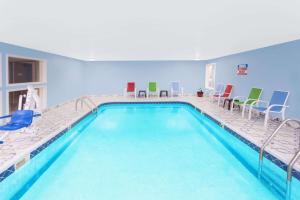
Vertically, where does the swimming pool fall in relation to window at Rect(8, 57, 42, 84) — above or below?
below

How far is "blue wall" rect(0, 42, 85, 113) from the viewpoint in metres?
5.07

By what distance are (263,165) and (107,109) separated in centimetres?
630

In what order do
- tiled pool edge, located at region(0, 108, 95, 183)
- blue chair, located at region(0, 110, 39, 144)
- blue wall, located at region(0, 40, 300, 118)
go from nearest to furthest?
tiled pool edge, located at region(0, 108, 95, 183)
blue chair, located at region(0, 110, 39, 144)
blue wall, located at region(0, 40, 300, 118)

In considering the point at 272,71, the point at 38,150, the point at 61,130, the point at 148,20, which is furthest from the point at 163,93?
the point at 38,150

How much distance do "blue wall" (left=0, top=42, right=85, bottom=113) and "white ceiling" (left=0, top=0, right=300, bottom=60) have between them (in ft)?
1.83

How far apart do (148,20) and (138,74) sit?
22.6ft

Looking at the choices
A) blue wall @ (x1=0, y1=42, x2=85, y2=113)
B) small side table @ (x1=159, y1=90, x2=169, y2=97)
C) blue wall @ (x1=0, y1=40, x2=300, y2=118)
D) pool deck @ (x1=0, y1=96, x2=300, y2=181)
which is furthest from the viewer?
small side table @ (x1=159, y1=90, x2=169, y2=97)

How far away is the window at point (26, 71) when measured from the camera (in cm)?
639

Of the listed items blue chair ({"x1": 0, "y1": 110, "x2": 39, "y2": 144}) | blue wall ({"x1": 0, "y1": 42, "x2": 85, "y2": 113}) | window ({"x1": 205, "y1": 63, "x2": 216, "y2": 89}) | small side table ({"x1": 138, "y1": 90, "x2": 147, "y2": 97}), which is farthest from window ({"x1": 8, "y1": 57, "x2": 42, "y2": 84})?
window ({"x1": 205, "y1": 63, "x2": 216, "y2": 89})

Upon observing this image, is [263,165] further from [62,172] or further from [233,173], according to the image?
[62,172]

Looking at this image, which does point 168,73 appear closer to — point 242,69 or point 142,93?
point 142,93

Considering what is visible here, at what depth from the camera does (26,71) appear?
6.74 metres

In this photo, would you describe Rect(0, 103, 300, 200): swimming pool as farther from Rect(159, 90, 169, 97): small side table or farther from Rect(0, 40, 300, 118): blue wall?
Rect(159, 90, 169, 97): small side table

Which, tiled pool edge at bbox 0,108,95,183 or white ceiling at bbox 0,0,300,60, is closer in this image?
tiled pool edge at bbox 0,108,95,183
